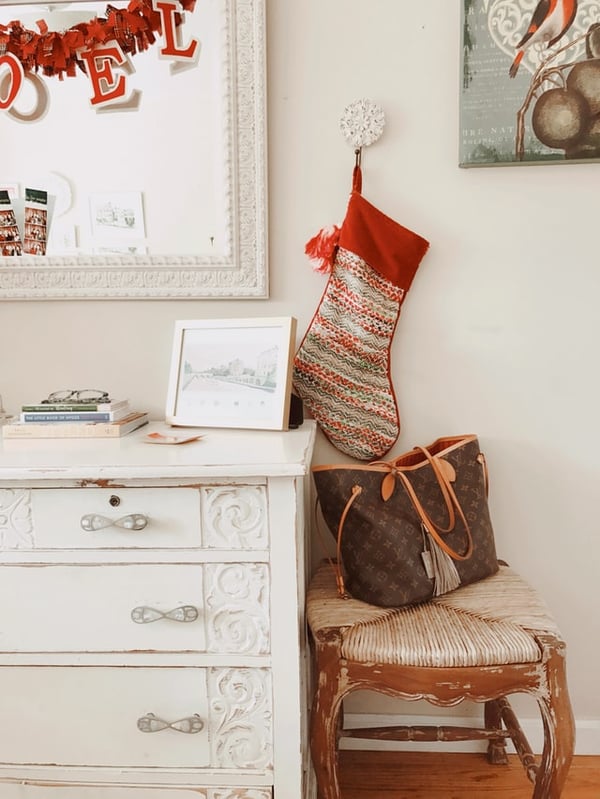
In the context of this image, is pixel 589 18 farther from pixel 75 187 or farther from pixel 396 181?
pixel 75 187

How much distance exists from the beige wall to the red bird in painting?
18 cm

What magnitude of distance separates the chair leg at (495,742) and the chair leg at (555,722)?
0.39 metres

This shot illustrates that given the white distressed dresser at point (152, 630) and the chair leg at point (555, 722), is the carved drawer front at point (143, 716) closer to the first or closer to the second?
the white distressed dresser at point (152, 630)

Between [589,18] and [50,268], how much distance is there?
1454 millimetres

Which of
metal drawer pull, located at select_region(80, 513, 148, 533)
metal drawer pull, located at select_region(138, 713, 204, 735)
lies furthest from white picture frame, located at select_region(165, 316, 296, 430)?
metal drawer pull, located at select_region(138, 713, 204, 735)

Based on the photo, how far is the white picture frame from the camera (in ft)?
4.94

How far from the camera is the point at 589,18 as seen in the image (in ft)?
5.12

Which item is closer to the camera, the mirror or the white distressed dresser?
the white distressed dresser

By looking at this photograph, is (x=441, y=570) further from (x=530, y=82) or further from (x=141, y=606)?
(x=530, y=82)

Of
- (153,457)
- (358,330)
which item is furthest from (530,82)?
(153,457)

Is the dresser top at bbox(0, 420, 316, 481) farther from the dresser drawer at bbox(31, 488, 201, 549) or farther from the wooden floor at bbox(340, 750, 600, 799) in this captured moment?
the wooden floor at bbox(340, 750, 600, 799)

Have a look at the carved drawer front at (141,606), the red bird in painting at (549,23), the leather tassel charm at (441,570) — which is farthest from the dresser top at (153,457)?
the red bird in painting at (549,23)

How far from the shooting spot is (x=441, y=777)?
65.6 inches

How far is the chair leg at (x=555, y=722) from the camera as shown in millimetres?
1246
